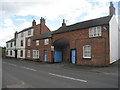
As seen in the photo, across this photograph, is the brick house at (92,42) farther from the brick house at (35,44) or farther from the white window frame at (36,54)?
the white window frame at (36,54)

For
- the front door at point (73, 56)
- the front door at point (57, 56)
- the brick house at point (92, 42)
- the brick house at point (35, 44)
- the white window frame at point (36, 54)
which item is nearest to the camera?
the brick house at point (92, 42)

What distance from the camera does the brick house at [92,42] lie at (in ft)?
54.6

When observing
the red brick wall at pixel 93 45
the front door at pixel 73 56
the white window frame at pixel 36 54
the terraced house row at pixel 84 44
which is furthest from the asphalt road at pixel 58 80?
the white window frame at pixel 36 54

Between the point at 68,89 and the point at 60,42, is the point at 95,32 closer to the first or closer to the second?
the point at 60,42

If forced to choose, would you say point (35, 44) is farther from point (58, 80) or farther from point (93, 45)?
point (58, 80)

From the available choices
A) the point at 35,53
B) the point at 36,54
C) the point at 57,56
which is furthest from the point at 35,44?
the point at 57,56

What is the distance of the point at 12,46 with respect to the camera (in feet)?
155

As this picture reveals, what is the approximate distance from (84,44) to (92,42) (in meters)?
1.40

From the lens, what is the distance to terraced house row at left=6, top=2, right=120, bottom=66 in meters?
16.7

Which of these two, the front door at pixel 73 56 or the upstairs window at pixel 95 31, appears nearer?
the upstairs window at pixel 95 31

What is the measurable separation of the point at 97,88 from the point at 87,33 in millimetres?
12684


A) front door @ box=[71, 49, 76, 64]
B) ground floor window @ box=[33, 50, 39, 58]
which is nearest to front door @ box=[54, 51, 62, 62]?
front door @ box=[71, 49, 76, 64]

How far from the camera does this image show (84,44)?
18.7m

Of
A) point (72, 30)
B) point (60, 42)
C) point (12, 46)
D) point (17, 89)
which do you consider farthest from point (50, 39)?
point (12, 46)
